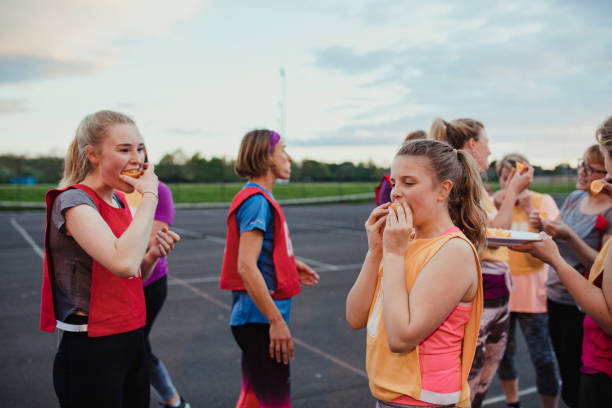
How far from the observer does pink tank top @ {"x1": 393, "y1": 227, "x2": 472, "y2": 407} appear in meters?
1.86

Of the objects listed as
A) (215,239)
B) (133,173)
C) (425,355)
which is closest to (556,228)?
(425,355)

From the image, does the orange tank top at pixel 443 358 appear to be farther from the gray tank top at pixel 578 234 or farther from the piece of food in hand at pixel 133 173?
the gray tank top at pixel 578 234

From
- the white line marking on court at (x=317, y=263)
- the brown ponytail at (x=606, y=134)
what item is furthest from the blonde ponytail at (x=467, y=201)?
the white line marking on court at (x=317, y=263)

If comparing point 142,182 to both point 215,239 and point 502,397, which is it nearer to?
point 502,397

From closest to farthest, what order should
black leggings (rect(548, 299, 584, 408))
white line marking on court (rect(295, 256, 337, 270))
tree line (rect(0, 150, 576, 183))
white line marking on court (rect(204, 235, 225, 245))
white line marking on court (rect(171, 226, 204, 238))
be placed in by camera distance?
black leggings (rect(548, 299, 584, 408))
white line marking on court (rect(295, 256, 337, 270))
white line marking on court (rect(204, 235, 225, 245))
white line marking on court (rect(171, 226, 204, 238))
tree line (rect(0, 150, 576, 183))

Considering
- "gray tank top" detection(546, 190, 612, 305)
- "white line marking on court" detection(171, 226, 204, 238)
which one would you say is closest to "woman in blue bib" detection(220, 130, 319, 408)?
"gray tank top" detection(546, 190, 612, 305)

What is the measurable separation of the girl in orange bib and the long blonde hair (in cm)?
137

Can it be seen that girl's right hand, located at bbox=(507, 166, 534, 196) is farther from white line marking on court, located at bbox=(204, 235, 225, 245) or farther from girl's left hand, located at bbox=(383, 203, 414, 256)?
white line marking on court, located at bbox=(204, 235, 225, 245)

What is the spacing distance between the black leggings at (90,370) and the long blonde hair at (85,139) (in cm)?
78

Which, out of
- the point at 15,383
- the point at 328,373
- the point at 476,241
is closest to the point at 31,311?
the point at 15,383

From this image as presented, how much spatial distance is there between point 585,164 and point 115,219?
3257mm

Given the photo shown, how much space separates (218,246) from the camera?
547 inches

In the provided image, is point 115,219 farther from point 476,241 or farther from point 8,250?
point 8,250

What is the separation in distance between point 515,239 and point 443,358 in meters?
0.93
